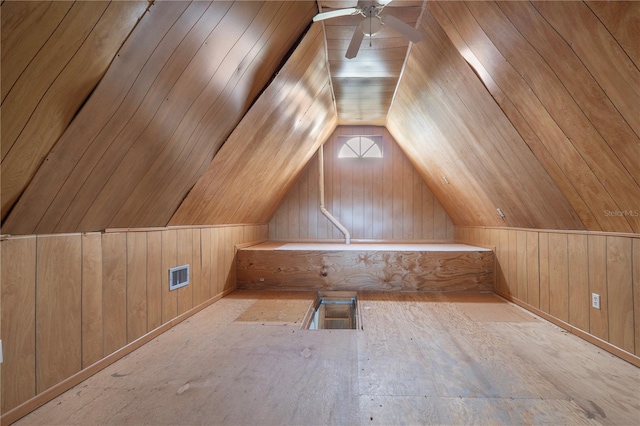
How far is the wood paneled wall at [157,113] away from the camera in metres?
1.42

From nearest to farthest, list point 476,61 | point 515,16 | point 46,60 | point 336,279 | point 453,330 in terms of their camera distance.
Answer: point 46,60 → point 515,16 → point 476,61 → point 453,330 → point 336,279

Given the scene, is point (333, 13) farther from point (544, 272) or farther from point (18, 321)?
point (544, 272)

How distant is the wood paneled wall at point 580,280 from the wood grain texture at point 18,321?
11.2ft

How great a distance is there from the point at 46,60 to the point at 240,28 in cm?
104

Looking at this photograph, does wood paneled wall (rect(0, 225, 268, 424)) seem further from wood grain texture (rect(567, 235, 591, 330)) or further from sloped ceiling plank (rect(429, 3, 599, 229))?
wood grain texture (rect(567, 235, 591, 330))

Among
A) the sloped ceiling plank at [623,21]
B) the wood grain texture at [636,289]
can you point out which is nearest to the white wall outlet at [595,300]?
the wood grain texture at [636,289]

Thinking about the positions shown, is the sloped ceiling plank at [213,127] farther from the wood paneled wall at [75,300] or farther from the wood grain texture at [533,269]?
the wood grain texture at [533,269]

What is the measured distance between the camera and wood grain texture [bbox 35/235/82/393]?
5.15ft

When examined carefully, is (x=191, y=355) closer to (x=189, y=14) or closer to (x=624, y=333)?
(x=189, y=14)

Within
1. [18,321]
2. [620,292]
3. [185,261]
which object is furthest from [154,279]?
[620,292]

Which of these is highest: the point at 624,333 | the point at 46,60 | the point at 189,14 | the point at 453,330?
the point at 189,14

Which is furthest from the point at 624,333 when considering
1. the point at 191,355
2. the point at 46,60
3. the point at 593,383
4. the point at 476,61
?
the point at 46,60

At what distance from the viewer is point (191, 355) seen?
2.14 meters

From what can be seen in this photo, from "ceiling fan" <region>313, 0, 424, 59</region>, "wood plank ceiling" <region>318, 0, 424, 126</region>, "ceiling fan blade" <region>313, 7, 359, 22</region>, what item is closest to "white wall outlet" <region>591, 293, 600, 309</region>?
"ceiling fan" <region>313, 0, 424, 59</region>
